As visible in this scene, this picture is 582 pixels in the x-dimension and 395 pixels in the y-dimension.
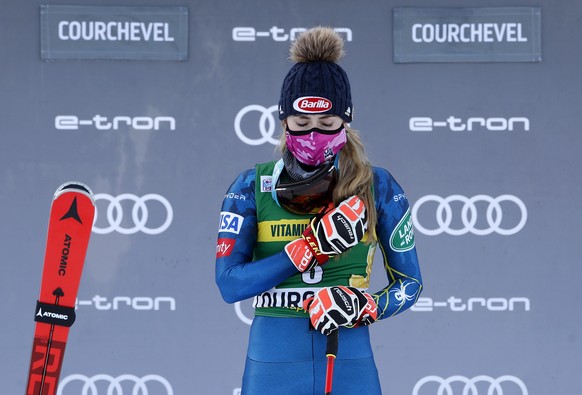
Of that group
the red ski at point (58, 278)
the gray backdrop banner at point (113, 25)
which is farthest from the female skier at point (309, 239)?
the gray backdrop banner at point (113, 25)

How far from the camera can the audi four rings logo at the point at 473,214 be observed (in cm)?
514

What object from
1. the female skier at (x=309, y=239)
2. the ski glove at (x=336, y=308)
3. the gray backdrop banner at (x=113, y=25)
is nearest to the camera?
the ski glove at (x=336, y=308)

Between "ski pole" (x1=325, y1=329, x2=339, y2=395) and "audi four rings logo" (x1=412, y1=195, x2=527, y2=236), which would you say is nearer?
"ski pole" (x1=325, y1=329, x2=339, y2=395)

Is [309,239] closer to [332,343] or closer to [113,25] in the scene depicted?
[332,343]

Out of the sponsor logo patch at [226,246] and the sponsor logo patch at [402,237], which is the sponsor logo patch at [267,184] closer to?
the sponsor logo patch at [226,246]

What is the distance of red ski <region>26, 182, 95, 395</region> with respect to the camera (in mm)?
2914

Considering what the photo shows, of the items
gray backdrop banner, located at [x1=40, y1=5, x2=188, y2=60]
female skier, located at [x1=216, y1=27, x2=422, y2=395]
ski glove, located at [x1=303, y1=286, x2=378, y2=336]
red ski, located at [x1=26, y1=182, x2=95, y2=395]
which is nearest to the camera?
ski glove, located at [x1=303, y1=286, x2=378, y2=336]

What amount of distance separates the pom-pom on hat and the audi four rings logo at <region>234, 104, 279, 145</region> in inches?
85.6

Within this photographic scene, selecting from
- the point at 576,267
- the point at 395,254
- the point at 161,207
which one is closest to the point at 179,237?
the point at 161,207

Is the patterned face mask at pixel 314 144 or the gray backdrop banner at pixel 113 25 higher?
the gray backdrop banner at pixel 113 25

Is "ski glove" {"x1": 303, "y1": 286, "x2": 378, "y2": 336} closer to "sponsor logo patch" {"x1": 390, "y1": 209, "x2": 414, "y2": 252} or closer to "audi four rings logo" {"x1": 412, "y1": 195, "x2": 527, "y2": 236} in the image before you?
"sponsor logo patch" {"x1": 390, "y1": 209, "x2": 414, "y2": 252}

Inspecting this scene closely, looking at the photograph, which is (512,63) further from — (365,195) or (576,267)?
(365,195)

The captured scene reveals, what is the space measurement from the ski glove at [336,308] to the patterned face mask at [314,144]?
0.38 m

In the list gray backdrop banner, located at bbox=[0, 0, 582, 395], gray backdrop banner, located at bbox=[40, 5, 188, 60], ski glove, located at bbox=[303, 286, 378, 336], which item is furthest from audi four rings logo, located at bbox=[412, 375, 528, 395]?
ski glove, located at bbox=[303, 286, 378, 336]
